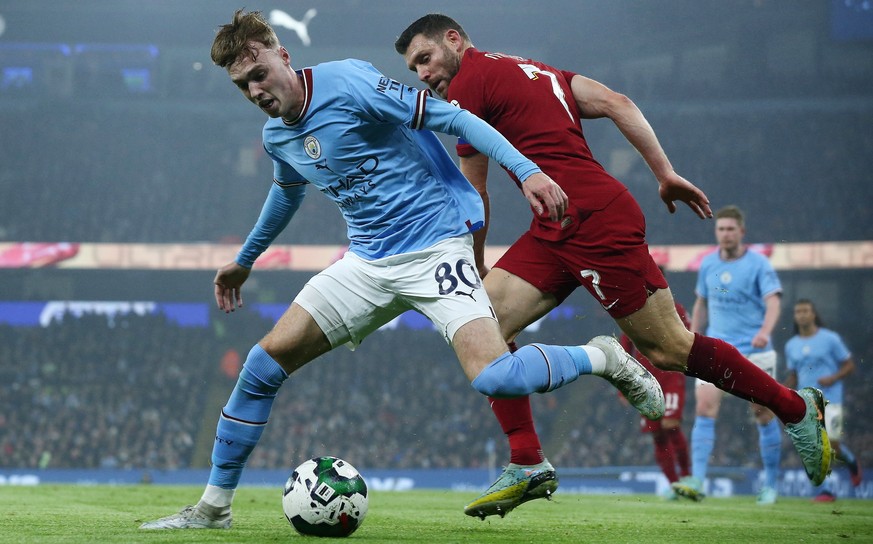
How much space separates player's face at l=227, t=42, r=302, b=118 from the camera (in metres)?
4.19

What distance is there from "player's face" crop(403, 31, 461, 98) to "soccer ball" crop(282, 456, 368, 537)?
6.54 feet

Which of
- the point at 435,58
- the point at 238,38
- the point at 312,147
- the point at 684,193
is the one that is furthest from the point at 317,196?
the point at 238,38

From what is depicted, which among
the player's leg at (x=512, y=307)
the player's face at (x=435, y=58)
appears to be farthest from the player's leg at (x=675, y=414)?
the player's face at (x=435, y=58)

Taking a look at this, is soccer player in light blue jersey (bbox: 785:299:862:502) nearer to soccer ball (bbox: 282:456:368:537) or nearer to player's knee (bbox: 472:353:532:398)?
player's knee (bbox: 472:353:532:398)

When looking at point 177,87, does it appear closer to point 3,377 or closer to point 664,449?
point 3,377

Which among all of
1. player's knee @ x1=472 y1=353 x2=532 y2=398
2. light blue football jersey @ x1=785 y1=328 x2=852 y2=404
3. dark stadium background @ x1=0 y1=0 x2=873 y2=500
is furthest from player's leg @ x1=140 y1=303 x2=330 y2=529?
dark stadium background @ x1=0 y1=0 x2=873 y2=500

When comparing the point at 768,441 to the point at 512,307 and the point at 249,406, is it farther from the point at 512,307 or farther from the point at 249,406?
the point at 249,406

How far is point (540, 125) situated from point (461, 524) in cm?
220

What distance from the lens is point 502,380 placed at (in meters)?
3.99

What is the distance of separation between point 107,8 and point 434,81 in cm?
2561

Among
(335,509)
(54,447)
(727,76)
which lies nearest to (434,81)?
(335,509)

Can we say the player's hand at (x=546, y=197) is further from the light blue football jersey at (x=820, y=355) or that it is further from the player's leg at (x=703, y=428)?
the light blue football jersey at (x=820, y=355)

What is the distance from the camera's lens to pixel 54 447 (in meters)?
21.8

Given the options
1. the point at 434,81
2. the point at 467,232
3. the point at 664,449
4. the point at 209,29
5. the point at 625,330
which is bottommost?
the point at 664,449
